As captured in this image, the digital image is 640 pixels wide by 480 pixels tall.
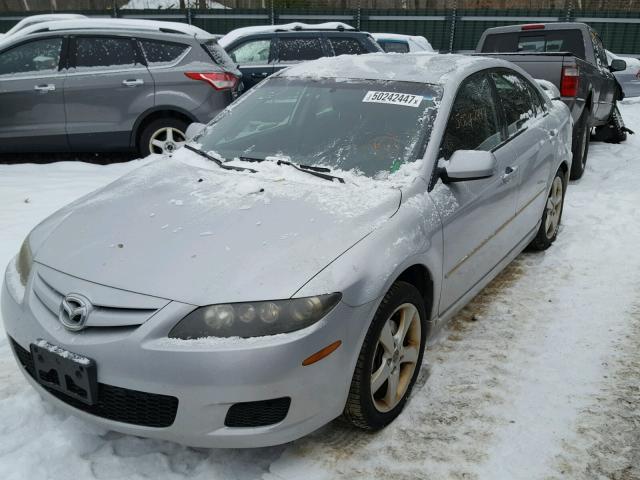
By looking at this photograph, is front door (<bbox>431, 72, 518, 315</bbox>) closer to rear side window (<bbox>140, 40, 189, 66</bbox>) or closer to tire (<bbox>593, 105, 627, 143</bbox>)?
rear side window (<bbox>140, 40, 189, 66</bbox>)

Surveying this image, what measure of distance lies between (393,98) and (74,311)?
205 centimetres

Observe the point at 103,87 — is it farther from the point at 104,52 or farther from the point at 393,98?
the point at 393,98

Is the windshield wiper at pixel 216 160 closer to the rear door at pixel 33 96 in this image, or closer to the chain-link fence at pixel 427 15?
the rear door at pixel 33 96

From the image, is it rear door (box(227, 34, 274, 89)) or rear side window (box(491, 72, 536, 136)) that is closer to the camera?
rear side window (box(491, 72, 536, 136))

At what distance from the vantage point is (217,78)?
7395 mm

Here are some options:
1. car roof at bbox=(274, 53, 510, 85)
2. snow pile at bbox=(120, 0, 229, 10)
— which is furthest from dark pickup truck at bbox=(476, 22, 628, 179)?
snow pile at bbox=(120, 0, 229, 10)

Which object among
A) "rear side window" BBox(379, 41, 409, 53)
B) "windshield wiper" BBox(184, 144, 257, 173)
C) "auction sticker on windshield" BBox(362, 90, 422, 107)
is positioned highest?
"auction sticker on windshield" BBox(362, 90, 422, 107)

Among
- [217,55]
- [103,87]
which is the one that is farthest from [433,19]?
[103,87]

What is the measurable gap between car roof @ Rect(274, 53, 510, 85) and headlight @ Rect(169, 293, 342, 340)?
184 cm

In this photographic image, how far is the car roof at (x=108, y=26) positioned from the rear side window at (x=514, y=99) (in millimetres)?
4549

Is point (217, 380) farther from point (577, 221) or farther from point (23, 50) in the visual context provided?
point (23, 50)

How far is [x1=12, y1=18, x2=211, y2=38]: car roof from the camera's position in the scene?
712 centimetres

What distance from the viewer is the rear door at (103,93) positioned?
7078mm

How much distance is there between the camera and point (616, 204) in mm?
6184
